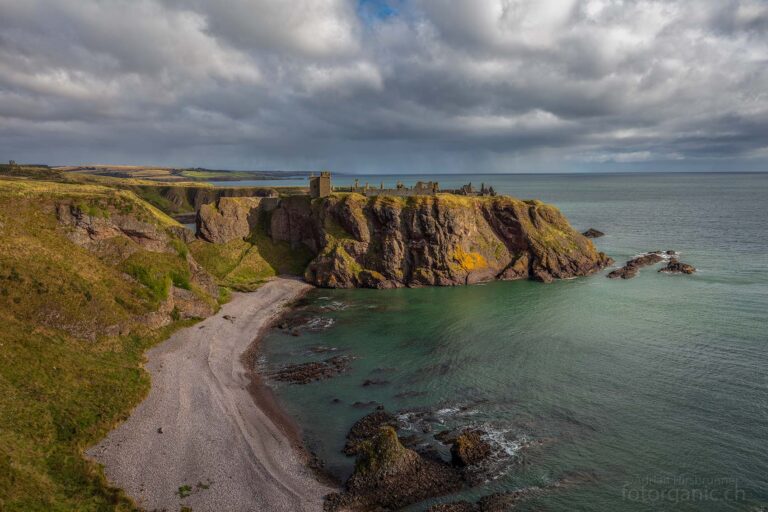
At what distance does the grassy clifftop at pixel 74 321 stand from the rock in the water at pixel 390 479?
52.5 feet

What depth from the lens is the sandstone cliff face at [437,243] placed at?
→ 301 feet

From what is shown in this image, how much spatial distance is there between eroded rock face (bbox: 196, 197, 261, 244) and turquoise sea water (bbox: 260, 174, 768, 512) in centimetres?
2983

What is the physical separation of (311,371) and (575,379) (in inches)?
1212

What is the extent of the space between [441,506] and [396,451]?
539 centimetres

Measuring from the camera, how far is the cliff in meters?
91.6

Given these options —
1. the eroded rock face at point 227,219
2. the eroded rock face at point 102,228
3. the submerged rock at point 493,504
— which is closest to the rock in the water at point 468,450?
the submerged rock at point 493,504

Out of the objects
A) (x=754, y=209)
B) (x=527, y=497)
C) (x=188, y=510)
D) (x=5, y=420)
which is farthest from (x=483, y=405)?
(x=754, y=209)

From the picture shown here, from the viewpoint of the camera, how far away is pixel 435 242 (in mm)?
91688

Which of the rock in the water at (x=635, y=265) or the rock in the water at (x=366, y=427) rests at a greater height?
the rock in the water at (x=635, y=265)

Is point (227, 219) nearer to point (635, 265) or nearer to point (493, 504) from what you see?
point (493, 504)

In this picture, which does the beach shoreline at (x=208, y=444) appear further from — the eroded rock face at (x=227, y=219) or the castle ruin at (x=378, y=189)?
the castle ruin at (x=378, y=189)

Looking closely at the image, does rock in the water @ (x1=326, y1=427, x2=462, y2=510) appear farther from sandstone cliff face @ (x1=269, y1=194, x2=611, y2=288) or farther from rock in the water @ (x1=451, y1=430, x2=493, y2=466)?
sandstone cliff face @ (x1=269, y1=194, x2=611, y2=288)

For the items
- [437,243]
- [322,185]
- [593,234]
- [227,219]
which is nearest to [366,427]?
[437,243]

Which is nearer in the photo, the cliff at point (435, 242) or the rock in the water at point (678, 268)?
the cliff at point (435, 242)
